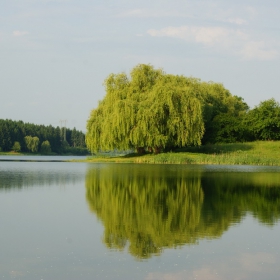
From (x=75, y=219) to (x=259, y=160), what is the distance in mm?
34278

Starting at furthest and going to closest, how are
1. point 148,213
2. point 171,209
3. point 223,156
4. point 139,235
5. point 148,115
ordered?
point 223,156 < point 148,115 < point 171,209 < point 148,213 < point 139,235

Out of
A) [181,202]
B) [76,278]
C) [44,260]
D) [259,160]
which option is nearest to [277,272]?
[76,278]

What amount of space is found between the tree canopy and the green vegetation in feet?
69.0

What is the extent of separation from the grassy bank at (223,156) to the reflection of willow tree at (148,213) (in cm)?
2283

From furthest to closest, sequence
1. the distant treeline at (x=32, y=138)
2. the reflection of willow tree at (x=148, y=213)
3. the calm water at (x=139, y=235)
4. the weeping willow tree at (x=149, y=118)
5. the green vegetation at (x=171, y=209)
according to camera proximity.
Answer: the distant treeline at (x=32, y=138)
the weeping willow tree at (x=149, y=118)
the green vegetation at (x=171, y=209)
the reflection of willow tree at (x=148, y=213)
the calm water at (x=139, y=235)

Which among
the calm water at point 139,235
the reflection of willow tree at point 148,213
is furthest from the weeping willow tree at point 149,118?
the calm water at point 139,235

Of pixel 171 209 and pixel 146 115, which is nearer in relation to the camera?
pixel 171 209

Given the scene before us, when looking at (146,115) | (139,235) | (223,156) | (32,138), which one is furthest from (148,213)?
(32,138)

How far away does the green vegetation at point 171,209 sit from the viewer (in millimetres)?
10234

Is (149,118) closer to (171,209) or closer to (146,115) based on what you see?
(146,115)

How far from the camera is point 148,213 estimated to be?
13594mm

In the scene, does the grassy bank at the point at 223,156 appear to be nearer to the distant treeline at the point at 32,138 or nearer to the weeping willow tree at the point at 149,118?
the weeping willow tree at the point at 149,118

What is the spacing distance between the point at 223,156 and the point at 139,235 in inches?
1443

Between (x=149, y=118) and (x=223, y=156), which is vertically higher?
(x=149, y=118)
